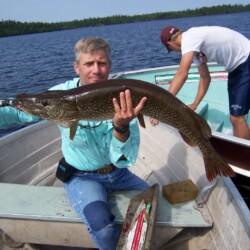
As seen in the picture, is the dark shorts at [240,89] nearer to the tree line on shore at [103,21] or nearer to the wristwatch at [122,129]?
the wristwatch at [122,129]

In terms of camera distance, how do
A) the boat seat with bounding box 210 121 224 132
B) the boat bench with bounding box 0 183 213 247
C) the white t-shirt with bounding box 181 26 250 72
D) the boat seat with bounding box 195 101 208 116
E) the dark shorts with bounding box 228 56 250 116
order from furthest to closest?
the boat seat with bounding box 195 101 208 116 → the boat seat with bounding box 210 121 224 132 → the dark shorts with bounding box 228 56 250 116 → the white t-shirt with bounding box 181 26 250 72 → the boat bench with bounding box 0 183 213 247

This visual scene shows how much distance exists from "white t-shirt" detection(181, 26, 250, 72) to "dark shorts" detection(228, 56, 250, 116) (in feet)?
0.27

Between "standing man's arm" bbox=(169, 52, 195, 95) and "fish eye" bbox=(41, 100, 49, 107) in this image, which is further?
"standing man's arm" bbox=(169, 52, 195, 95)

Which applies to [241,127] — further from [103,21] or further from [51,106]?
[103,21]

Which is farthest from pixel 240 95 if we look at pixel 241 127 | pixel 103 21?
pixel 103 21

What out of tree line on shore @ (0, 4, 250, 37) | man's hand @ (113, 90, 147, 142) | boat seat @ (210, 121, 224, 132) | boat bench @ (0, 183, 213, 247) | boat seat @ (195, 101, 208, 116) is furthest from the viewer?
tree line on shore @ (0, 4, 250, 37)

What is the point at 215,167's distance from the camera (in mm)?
2555

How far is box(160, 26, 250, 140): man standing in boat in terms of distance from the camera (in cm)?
408

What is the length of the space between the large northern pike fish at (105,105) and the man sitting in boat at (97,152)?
0.08 meters

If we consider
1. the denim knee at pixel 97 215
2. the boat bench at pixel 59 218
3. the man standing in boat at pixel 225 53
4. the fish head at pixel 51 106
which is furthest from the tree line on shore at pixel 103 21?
the denim knee at pixel 97 215

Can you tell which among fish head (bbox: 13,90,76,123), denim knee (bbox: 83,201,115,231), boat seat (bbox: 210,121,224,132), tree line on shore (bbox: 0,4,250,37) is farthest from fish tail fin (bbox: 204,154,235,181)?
tree line on shore (bbox: 0,4,250,37)

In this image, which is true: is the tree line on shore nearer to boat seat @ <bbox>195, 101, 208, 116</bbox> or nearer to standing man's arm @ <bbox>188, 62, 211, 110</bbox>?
boat seat @ <bbox>195, 101, 208, 116</bbox>

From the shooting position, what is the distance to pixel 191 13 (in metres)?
124

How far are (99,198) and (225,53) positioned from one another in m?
2.73
